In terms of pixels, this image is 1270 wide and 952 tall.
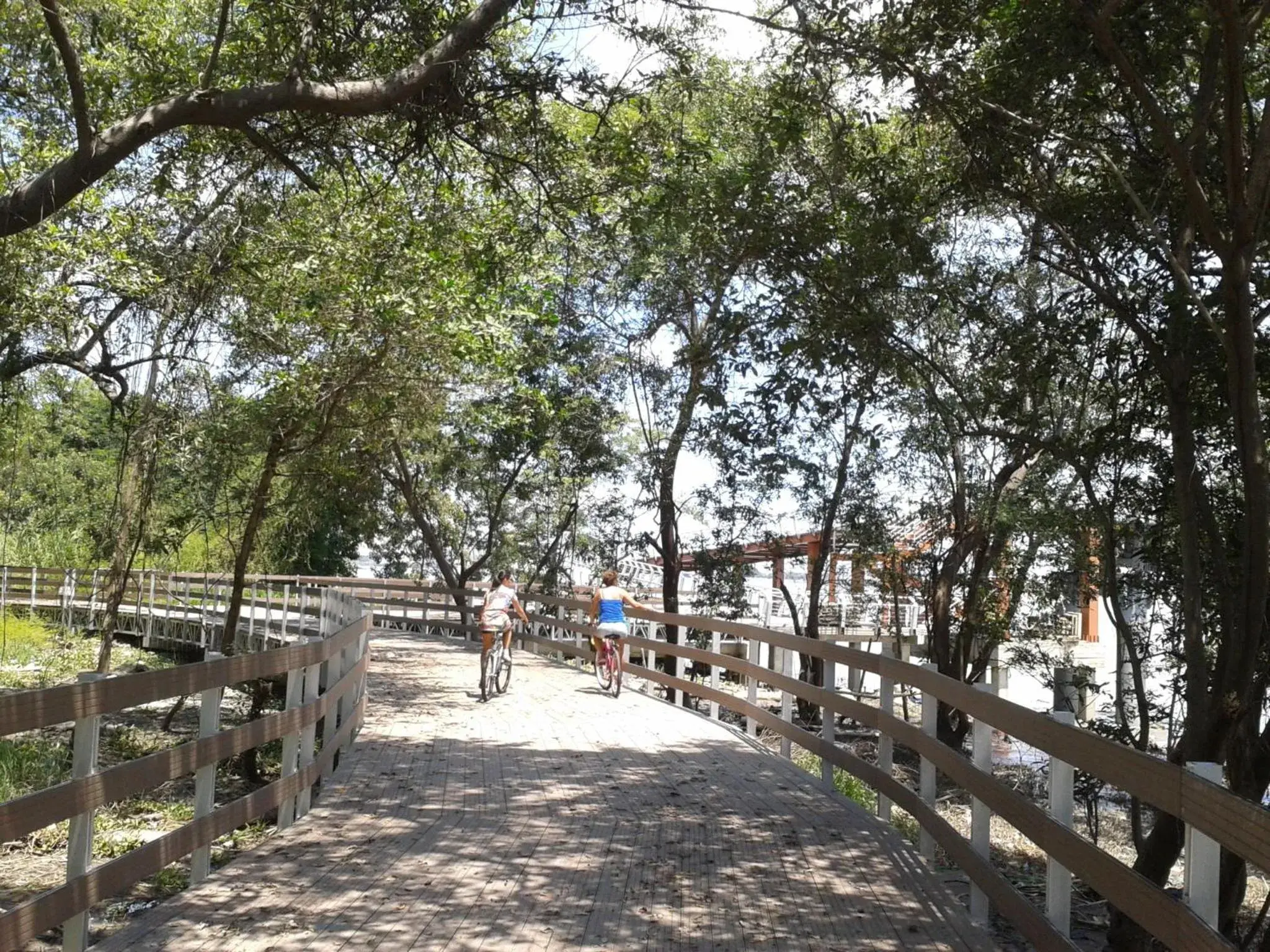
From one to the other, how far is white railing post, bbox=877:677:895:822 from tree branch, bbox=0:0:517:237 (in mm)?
4910

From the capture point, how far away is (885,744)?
9.24 meters

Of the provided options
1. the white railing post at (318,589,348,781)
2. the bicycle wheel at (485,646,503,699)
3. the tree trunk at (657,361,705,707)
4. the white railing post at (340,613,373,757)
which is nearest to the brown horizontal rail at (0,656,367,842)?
the white railing post at (318,589,348,781)

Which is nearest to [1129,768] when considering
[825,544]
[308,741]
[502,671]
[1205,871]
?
[1205,871]

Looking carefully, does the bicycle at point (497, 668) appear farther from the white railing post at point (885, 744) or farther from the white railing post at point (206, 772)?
the white railing post at point (206, 772)

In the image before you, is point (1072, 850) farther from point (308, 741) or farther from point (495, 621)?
point (495, 621)

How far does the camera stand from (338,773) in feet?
34.4

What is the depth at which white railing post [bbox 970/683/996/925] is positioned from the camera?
6.57m

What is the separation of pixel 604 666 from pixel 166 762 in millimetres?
12496

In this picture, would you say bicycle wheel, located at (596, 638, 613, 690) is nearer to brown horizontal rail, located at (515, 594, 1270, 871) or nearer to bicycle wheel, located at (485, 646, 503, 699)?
bicycle wheel, located at (485, 646, 503, 699)

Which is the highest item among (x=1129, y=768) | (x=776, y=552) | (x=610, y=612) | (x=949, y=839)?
(x=776, y=552)

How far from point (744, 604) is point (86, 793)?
24831mm

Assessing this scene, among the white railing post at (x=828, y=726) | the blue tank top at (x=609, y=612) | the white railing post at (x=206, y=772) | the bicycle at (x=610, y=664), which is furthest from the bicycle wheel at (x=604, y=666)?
the white railing post at (x=206, y=772)

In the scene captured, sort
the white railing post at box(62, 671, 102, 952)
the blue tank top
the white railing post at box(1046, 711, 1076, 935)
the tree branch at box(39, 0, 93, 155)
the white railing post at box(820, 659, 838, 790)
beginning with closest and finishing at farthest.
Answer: the white railing post at box(62, 671, 102, 952)
the white railing post at box(1046, 711, 1076, 935)
the tree branch at box(39, 0, 93, 155)
the white railing post at box(820, 659, 838, 790)
the blue tank top

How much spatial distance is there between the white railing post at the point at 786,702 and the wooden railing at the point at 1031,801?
0.02 metres
